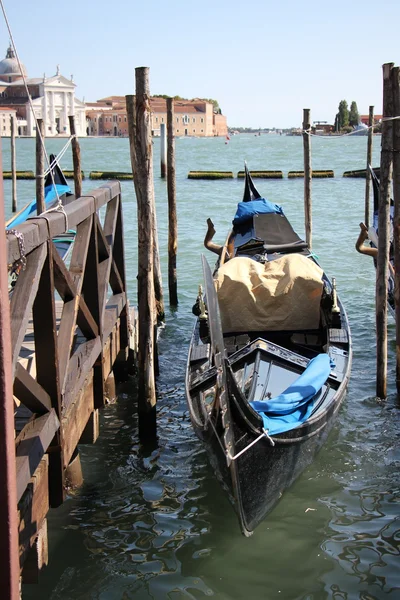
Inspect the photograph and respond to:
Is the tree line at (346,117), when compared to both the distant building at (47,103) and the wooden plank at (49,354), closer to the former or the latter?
the distant building at (47,103)

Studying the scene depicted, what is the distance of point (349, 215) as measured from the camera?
16.6 metres

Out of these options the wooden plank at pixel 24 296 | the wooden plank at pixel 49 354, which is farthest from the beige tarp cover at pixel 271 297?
the wooden plank at pixel 24 296

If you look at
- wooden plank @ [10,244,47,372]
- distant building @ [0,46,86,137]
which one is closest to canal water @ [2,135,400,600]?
wooden plank @ [10,244,47,372]

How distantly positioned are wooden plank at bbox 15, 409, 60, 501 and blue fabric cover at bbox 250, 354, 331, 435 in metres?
1.07

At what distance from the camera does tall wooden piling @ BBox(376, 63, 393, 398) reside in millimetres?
4805

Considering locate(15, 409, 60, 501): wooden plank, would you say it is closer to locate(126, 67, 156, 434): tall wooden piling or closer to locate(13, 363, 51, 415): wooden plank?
locate(13, 363, 51, 415): wooden plank

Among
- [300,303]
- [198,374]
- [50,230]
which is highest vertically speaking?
[50,230]

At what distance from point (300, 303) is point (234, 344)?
1.75 ft

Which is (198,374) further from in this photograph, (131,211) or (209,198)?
(209,198)

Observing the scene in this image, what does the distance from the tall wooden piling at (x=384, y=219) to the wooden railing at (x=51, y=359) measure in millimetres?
1832

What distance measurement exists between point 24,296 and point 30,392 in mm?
440

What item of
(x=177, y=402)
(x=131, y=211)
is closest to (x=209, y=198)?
(x=131, y=211)

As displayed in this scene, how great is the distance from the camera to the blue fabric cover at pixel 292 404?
3705mm

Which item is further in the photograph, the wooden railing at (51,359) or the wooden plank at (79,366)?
the wooden plank at (79,366)
